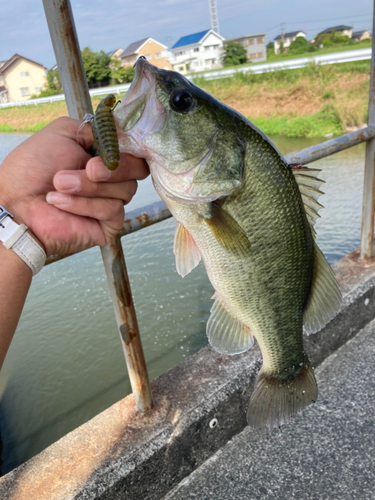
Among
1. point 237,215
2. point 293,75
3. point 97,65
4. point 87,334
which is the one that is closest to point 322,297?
point 237,215

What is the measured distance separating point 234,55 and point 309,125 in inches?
1509

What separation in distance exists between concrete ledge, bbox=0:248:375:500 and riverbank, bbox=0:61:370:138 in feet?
64.1

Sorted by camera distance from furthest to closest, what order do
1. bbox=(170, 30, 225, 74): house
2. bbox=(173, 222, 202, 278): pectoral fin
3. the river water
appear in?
bbox=(170, 30, 225, 74): house, the river water, bbox=(173, 222, 202, 278): pectoral fin

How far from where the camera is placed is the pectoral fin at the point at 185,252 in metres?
1.17

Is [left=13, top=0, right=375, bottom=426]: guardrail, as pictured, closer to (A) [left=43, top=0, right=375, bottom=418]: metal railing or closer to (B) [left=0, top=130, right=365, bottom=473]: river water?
(A) [left=43, top=0, right=375, bottom=418]: metal railing

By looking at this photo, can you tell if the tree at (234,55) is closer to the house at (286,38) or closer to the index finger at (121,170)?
the house at (286,38)

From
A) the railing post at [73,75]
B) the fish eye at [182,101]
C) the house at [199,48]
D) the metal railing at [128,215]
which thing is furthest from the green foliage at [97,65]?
the house at [199,48]

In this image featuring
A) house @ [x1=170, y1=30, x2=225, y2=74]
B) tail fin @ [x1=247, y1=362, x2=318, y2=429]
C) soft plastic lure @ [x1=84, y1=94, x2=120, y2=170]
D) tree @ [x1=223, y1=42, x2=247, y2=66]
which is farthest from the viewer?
house @ [x1=170, y1=30, x2=225, y2=74]

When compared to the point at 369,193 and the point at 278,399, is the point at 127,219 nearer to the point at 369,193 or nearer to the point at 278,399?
the point at 278,399

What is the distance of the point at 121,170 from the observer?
1.02 metres

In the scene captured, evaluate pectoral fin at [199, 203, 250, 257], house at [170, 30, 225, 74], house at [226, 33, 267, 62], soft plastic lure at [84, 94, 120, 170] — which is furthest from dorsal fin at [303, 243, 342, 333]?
house at [226, 33, 267, 62]

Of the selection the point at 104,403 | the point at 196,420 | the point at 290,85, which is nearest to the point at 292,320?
the point at 196,420

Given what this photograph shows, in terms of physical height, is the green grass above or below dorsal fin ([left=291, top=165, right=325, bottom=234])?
below

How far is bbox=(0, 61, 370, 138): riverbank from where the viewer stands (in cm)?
2033
